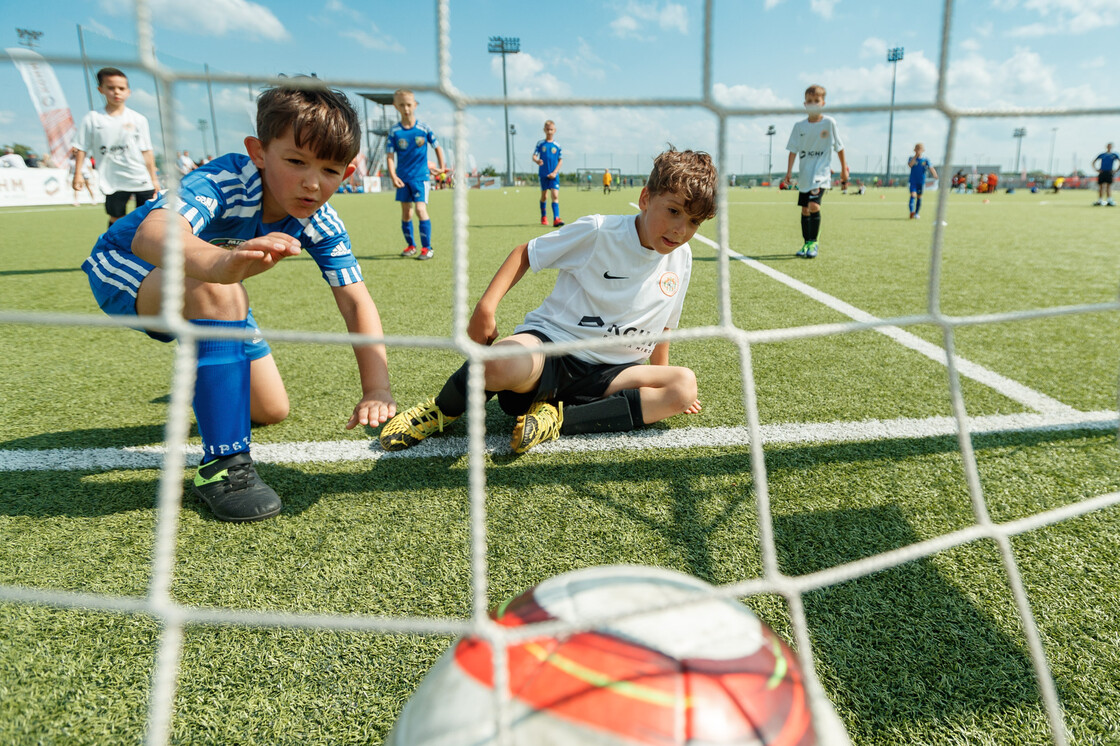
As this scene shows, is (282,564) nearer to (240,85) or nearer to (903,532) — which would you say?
(240,85)

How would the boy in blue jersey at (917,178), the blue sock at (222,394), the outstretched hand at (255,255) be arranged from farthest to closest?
the boy in blue jersey at (917,178), the blue sock at (222,394), the outstretched hand at (255,255)

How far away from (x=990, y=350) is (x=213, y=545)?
10.0ft

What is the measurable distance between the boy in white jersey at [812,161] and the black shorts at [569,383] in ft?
14.7

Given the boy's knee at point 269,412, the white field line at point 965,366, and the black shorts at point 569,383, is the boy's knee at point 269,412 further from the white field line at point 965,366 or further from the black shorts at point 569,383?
the white field line at point 965,366

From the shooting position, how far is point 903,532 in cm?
147

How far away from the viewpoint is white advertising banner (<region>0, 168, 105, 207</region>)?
15.9 metres

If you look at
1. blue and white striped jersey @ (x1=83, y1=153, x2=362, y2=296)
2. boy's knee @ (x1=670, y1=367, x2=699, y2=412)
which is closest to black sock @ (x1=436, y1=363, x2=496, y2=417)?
blue and white striped jersey @ (x1=83, y1=153, x2=362, y2=296)

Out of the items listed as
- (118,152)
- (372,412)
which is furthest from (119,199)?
(372,412)

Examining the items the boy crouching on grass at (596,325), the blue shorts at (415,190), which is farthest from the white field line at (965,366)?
the blue shorts at (415,190)

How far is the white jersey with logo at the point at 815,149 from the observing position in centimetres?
579

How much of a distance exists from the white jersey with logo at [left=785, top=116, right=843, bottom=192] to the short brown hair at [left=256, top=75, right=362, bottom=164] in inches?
202

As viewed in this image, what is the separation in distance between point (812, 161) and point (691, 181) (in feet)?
15.5

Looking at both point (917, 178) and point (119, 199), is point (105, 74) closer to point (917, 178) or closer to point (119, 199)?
point (119, 199)

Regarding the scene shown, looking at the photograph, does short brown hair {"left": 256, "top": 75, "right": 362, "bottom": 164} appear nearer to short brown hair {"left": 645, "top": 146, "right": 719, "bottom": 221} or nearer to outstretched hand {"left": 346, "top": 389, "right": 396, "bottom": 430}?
outstretched hand {"left": 346, "top": 389, "right": 396, "bottom": 430}
